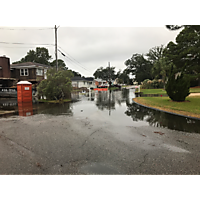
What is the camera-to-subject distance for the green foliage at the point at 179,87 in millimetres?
11328

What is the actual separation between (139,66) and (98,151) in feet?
259

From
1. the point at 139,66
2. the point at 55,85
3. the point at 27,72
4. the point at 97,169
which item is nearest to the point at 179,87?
the point at 97,169

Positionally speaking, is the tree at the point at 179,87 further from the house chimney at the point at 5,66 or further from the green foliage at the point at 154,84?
the house chimney at the point at 5,66

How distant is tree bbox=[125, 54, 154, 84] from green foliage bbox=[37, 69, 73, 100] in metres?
57.2

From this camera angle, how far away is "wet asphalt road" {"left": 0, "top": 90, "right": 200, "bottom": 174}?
3.01m

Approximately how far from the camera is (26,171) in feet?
9.57

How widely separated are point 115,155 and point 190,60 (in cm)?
2284

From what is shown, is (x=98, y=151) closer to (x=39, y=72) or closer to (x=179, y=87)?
(x=179, y=87)

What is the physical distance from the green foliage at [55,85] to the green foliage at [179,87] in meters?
10.7

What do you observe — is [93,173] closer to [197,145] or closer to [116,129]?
[116,129]

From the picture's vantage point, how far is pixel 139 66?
76.5 meters

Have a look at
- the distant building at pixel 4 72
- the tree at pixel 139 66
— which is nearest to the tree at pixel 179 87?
the distant building at pixel 4 72

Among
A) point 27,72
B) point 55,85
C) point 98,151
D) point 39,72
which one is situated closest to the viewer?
point 98,151
